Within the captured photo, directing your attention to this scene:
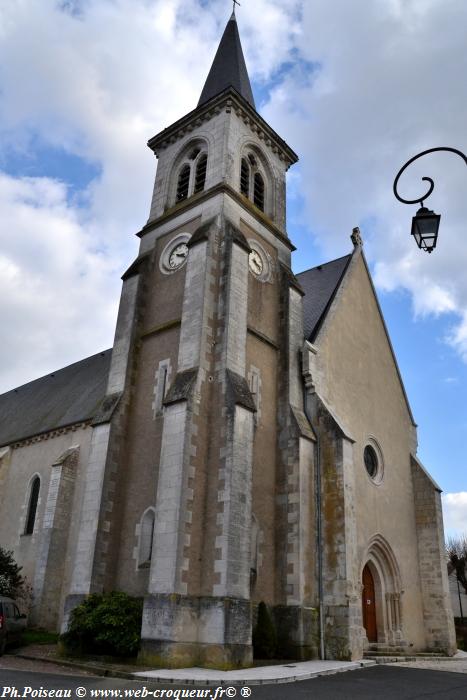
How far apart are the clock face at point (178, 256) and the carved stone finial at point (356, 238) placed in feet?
28.0

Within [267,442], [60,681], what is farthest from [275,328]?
[60,681]

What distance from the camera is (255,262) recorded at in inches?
751

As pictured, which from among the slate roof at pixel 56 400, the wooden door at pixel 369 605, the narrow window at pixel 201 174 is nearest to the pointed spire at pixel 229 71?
the narrow window at pixel 201 174

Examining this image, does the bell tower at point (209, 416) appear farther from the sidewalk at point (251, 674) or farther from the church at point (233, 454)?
the sidewalk at point (251, 674)

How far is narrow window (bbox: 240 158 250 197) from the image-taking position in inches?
803

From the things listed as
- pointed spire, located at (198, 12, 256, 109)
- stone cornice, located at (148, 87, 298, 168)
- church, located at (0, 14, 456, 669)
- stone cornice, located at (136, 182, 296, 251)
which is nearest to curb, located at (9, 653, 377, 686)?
church, located at (0, 14, 456, 669)

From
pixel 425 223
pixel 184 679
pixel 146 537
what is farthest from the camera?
pixel 146 537

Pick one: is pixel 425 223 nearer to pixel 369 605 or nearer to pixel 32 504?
pixel 369 605

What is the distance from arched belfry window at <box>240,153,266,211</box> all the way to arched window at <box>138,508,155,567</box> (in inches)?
446

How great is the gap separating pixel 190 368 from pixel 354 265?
10.6m

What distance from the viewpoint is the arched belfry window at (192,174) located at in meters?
20.4

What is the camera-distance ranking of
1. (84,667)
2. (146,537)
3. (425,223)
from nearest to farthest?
(425,223) → (84,667) → (146,537)

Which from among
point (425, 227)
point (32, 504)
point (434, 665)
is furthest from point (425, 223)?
point (32, 504)

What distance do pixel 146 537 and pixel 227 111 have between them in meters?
14.4
